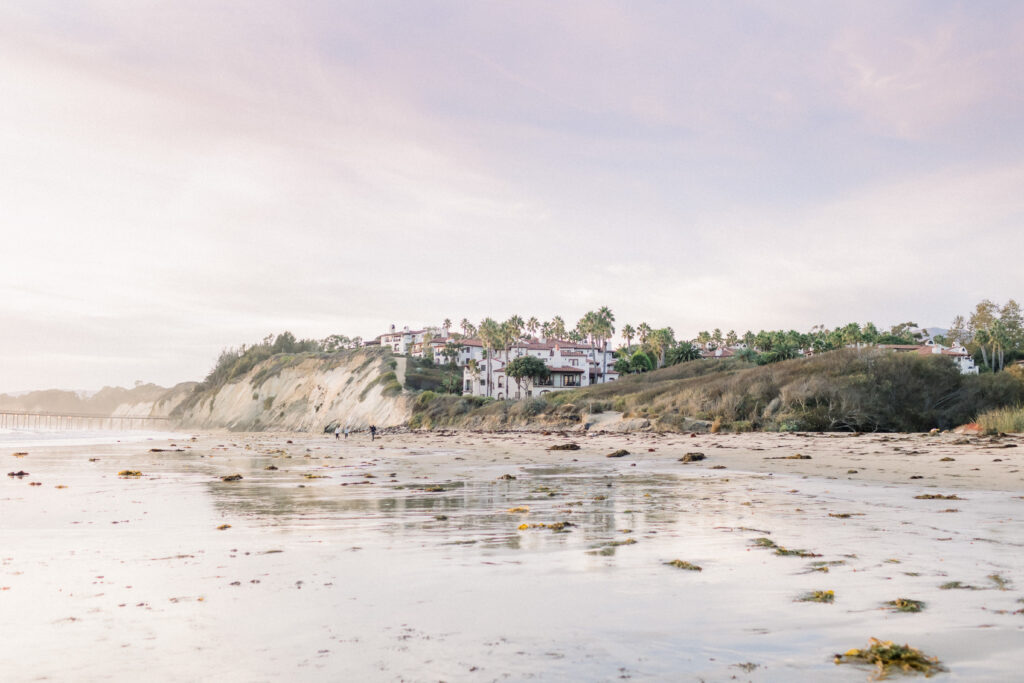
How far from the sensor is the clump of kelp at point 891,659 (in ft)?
11.0

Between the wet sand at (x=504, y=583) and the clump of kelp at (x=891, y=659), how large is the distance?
0.10 m

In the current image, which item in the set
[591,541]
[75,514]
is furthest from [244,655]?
[75,514]

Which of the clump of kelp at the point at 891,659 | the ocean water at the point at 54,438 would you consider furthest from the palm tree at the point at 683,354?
the clump of kelp at the point at 891,659

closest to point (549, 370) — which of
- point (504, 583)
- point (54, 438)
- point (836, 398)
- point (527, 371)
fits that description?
point (527, 371)

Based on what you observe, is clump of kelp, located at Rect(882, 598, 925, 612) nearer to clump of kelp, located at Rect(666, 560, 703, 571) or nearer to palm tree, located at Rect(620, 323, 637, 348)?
clump of kelp, located at Rect(666, 560, 703, 571)

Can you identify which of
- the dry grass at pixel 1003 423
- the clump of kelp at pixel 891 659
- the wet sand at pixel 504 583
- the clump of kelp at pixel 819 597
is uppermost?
the dry grass at pixel 1003 423

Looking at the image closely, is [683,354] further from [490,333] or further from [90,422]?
[90,422]

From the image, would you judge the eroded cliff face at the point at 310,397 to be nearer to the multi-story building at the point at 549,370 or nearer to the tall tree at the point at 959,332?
the multi-story building at the point at 549,370

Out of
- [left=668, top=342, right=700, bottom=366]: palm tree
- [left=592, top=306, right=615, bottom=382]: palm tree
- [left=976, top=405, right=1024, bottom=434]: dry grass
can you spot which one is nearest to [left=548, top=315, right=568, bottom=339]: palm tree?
[left=592, top=306, right=615, bottom=382]: palm tree

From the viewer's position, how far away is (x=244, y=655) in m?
3.68

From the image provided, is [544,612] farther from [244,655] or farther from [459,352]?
[459,352]

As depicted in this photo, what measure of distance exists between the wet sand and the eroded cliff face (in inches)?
2425

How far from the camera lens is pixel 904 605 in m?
4.36

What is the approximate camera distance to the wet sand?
358cm
